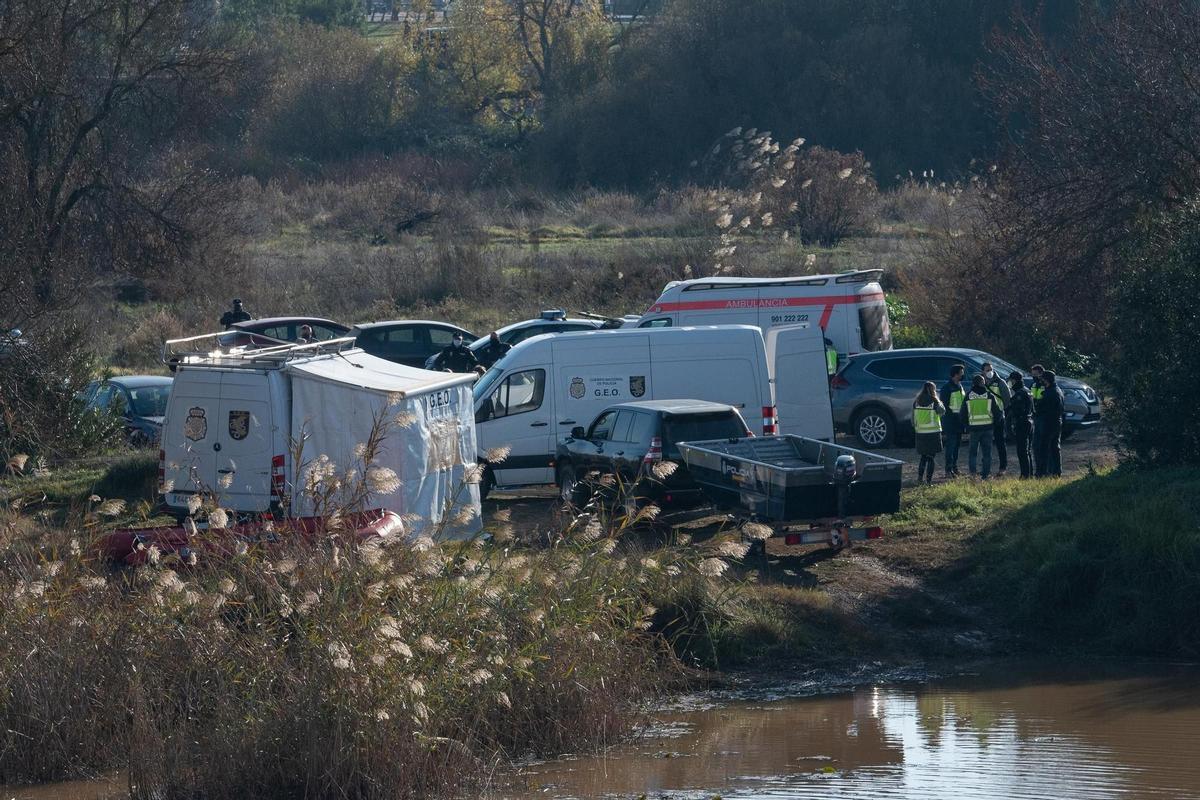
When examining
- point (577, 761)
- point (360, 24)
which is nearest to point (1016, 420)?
point (577, 761)

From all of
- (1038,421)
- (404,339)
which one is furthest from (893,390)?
(404,339)

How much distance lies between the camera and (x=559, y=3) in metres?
75.0

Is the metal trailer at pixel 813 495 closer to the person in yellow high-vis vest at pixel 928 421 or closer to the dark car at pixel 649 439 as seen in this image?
the dark car at pixel 649 439

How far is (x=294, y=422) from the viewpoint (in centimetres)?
1412

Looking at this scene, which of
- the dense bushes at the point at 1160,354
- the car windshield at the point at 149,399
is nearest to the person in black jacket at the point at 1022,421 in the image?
the dense bushes at the point at 1160,354

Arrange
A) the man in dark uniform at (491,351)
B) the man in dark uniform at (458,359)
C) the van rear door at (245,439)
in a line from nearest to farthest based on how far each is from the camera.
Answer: the van rear door at (245,439), the man in dark uniform at (458,359), the man in dark uniform at (491,351)

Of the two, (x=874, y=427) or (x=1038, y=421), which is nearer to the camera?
(x=1038, y=421)

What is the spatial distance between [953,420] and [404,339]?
11.7 m

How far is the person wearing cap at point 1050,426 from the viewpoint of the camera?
1772 cm

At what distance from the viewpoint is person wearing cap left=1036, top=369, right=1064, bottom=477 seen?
58.1 feet

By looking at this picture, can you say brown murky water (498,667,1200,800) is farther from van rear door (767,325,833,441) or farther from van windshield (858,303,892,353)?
van windshield (858,303,892,353)

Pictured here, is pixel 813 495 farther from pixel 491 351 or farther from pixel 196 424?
pixel 491 351

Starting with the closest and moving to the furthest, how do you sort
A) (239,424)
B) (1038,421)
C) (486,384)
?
(239,424) → (1038,421) → (486,384)

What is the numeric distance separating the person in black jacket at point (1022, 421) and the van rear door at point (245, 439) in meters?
9.46
